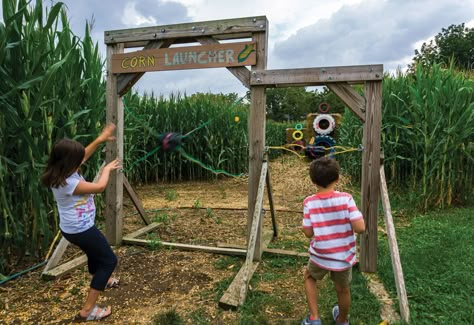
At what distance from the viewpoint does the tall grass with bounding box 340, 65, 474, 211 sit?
535 centimetres

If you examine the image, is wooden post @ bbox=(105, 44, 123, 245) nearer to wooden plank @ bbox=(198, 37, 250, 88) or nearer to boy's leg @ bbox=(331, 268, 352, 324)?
wooden plank @ bbox=(198, 37, 250, 88)

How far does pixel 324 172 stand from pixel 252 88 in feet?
5.41

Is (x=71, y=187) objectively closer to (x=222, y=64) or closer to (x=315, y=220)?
(x=315, y=220)

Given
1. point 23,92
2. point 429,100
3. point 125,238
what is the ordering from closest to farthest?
point 23,92
point 125,238
point 429,100

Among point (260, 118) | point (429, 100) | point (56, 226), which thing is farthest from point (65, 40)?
point (429, 100)

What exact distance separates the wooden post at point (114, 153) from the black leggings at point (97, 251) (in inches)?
64.3

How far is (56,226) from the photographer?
3.77 meters

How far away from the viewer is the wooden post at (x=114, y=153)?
407 centimetres

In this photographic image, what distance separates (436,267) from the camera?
3.37 metres

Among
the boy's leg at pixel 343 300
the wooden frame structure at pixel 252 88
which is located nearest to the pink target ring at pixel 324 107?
the wooden frame structure at pixel 252 88

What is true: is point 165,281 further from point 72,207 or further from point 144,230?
point 144,230

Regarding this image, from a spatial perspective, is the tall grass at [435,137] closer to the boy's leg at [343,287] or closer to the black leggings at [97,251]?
the boy's leg at [343,287]

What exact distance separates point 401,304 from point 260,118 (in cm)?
209

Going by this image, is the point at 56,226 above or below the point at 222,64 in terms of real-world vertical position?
below
